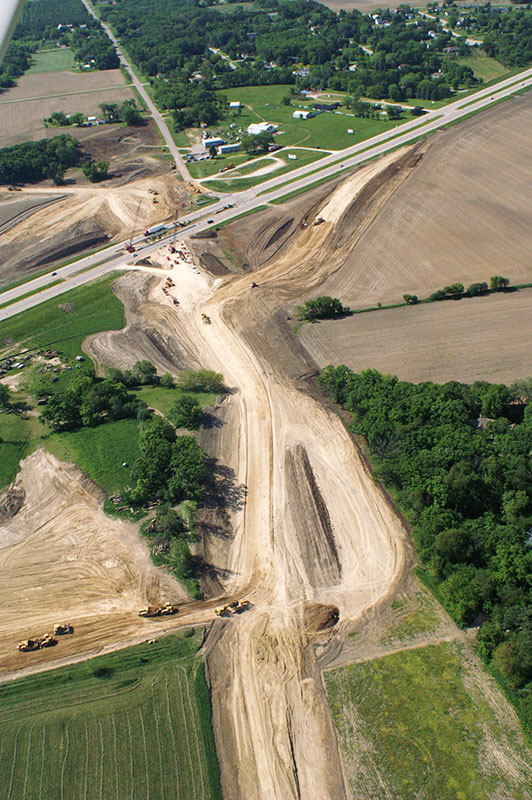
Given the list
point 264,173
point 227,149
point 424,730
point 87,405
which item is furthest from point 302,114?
point 424,730

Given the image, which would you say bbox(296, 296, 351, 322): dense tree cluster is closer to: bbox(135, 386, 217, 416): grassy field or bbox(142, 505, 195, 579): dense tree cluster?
bbox(135, 386, 217, 416): grassy field

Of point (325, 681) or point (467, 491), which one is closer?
point (325, 681)

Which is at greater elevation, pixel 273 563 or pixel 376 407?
pixel 376 407

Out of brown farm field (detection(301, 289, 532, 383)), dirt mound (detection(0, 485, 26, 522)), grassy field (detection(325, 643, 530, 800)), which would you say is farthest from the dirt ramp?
dirt mound (detection(0, 485, 26, 522))

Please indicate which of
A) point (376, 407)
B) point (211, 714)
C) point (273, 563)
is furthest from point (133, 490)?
point (376, 407)

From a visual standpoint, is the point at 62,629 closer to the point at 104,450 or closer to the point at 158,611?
the point at 158,611

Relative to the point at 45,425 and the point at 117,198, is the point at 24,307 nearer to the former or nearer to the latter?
the point at 45,425

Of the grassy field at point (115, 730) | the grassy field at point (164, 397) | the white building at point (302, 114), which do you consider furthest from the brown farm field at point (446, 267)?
Answer: the grassy field at point (115, 730)
